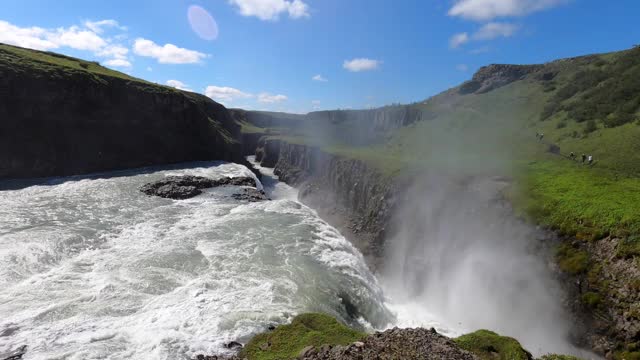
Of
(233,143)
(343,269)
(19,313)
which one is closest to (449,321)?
(343,269)

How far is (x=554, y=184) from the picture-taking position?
104 feet

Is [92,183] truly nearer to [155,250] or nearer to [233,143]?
[155,250]

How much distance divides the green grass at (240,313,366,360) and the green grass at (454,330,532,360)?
3.77 metres

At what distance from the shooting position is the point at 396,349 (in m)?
11.5

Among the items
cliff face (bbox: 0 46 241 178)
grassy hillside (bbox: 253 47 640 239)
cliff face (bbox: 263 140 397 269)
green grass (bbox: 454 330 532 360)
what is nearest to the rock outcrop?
cliff face (bbox: 263 140 397 269)

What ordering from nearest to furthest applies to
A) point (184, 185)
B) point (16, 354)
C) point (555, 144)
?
point (16, 354) < point (555, 144) < point (184, 185)

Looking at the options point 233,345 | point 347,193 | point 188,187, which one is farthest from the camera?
point 347,193

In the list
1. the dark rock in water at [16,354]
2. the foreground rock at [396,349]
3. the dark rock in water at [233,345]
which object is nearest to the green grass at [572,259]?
the foreground rock at [396,349]

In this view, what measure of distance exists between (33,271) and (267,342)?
19540 millimetres

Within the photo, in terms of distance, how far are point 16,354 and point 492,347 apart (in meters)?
19.0

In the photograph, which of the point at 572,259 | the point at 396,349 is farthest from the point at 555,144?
the point at 396,349

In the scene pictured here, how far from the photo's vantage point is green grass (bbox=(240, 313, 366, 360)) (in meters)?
13.8

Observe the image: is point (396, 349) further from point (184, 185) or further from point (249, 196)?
point (184, 185)

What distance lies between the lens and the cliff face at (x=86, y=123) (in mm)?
57191
